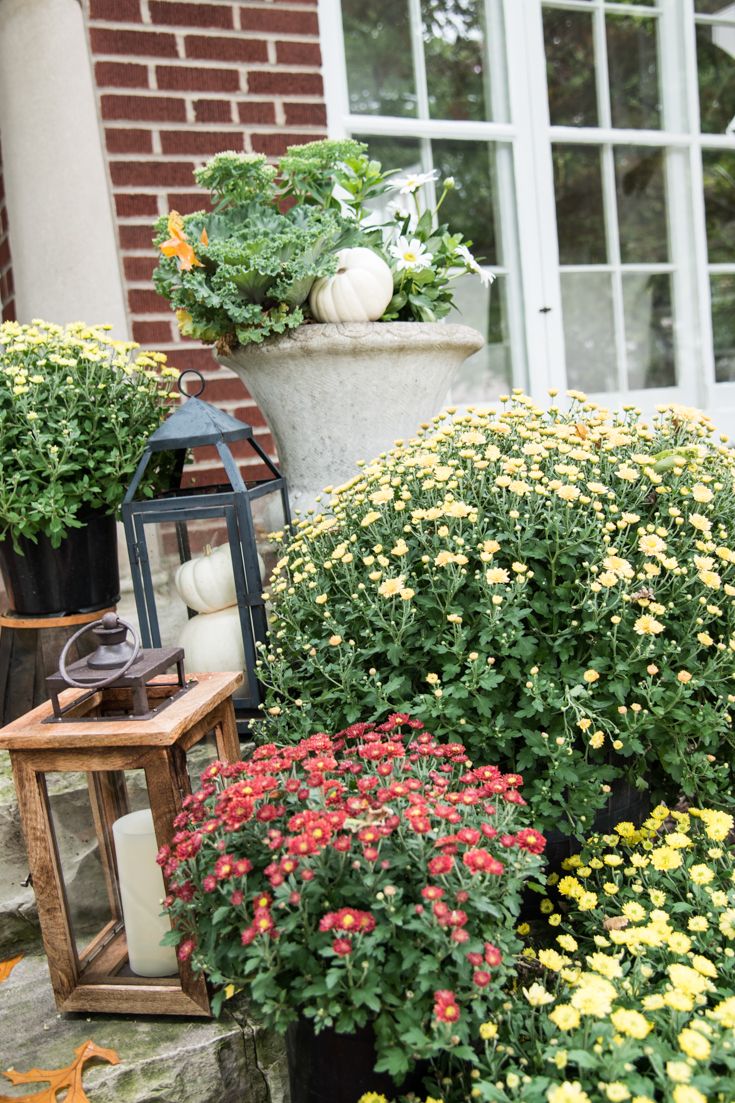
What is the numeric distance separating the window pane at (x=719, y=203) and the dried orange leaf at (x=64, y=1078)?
13.2ft

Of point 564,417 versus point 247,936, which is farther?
point 564,417

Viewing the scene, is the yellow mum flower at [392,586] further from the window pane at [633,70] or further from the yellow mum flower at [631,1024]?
the window pane at [633,70]

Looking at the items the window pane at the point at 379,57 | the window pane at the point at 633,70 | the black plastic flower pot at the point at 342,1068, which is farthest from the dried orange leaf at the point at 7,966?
the window pane at the point at 633,70

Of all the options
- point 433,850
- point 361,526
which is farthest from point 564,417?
point 433,850

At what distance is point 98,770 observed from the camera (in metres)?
1.29

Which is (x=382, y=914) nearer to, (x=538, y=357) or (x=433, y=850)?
(x=433, y=850)

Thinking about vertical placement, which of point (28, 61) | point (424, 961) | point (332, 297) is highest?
point (28, 61)

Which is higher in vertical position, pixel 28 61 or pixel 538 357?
pixel 28 61

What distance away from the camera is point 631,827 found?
1432 millimetres

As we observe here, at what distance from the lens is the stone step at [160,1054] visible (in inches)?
45.6

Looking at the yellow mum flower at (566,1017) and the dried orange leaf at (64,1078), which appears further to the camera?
the dried orange leaf at (64,1078)

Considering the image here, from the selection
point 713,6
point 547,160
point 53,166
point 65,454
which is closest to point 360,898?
point 65,454

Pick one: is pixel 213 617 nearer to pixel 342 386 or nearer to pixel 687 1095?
pixel 342 386

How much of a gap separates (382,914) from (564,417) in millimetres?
1189
